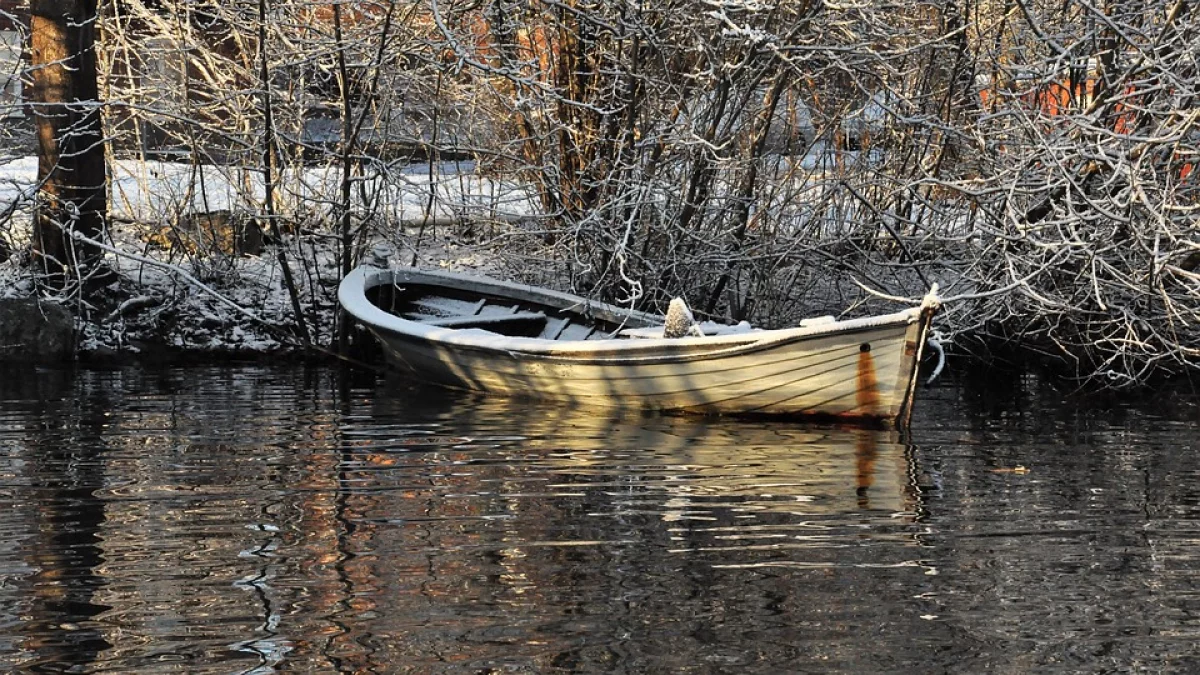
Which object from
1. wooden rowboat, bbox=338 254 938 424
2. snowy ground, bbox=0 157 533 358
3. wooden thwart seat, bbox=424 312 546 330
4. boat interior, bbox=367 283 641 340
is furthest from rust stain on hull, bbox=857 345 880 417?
snowy ground, bbox=0 157 533 358

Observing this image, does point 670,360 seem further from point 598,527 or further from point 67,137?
point 67,137

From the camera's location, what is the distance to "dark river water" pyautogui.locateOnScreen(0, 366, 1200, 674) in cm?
555

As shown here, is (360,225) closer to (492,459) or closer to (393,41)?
(393,41)

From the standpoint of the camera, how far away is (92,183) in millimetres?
14984

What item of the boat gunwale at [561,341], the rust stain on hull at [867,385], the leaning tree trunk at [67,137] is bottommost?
the rust stain on hull at [867,385]

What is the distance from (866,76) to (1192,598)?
8.88 m

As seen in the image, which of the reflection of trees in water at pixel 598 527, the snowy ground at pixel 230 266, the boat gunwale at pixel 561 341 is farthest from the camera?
the snowy ground at pixel 230 266

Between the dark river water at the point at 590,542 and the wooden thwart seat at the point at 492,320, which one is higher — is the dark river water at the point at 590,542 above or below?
below

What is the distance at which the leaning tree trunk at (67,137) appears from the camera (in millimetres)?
14664

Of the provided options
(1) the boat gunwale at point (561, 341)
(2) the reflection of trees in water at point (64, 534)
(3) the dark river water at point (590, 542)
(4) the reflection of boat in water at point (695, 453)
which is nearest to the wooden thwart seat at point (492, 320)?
(1) the boat gunwale at point (561, 341)

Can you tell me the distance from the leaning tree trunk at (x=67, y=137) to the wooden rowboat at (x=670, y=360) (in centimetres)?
275

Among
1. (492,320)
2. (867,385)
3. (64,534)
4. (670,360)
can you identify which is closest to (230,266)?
(492,320)

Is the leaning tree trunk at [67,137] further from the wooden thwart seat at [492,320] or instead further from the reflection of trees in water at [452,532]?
the reflection of trees in water at [452,532]

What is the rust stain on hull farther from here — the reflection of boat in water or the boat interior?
the boat interior
